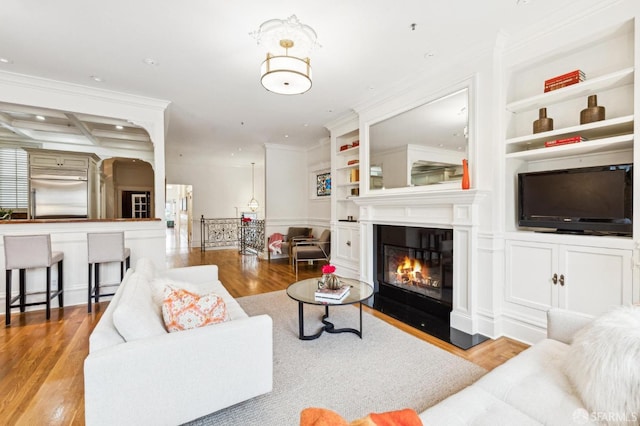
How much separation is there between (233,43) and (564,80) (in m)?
3.05

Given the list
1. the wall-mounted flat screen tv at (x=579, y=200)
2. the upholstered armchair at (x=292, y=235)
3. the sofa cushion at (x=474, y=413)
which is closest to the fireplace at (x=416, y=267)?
the wall-mounted flat screen tv at (x=579, y=200)

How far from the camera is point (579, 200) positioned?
2.54 m

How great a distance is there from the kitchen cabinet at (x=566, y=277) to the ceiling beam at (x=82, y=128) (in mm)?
5857

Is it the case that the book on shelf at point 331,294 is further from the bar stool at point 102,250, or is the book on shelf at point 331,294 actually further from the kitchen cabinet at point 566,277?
the bar stool at point 102,250

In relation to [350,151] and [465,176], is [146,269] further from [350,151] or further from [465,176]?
[350,151]

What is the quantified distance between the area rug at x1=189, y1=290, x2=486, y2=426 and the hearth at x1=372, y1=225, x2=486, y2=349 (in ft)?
1.56

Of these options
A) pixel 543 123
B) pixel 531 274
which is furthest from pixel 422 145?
pixel 531 274

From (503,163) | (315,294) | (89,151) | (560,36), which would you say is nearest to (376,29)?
(560,36)

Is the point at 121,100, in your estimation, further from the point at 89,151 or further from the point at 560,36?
the point at 560,36

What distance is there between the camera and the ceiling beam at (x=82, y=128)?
4.38 m

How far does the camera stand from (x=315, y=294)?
2.85m

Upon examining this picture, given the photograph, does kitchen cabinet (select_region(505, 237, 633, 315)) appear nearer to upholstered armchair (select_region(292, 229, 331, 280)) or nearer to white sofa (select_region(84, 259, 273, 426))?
white sofa (select_region(84, 259, 273, 426))

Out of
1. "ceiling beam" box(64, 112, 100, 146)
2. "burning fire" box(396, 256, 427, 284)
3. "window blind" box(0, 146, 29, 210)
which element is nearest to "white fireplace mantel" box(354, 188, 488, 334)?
"burning fire" box(396, 256, 427, 284)

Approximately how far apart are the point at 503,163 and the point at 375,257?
2150mm
